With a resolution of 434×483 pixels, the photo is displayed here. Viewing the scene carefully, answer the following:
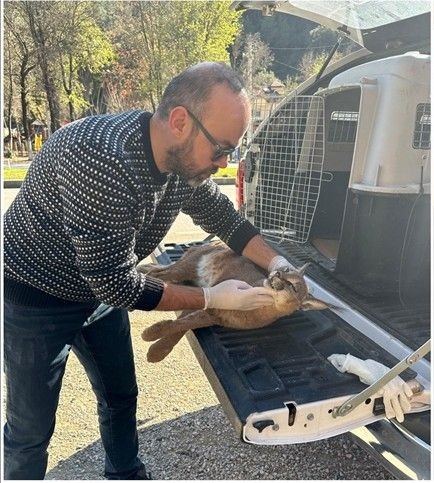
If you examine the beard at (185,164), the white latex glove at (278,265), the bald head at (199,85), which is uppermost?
the bald head at (199,85)

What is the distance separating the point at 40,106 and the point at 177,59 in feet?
31.3

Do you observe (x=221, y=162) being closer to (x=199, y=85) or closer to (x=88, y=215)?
(x=199, y=85)

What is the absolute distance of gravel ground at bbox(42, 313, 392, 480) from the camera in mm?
2623

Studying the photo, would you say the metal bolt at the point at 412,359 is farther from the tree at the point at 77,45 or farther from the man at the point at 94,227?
the tree at the point at 77,45

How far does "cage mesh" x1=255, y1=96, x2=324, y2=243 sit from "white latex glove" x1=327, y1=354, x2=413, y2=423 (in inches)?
56.9

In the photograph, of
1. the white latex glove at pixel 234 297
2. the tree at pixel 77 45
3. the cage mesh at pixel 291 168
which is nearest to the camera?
the white latex glove at pixel 234 297

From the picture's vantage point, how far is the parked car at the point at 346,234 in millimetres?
1882

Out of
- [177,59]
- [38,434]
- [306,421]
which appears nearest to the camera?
[306,421]

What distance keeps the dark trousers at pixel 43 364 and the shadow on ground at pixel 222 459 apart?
1.74 feet

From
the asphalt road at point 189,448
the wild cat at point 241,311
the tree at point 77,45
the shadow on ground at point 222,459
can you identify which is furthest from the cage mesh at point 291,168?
the tree at point 77,45

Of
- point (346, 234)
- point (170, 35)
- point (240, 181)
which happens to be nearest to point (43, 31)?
point (170, 35)

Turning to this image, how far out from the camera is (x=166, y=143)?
1909 millimetres

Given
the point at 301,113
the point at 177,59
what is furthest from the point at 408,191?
the point at 177,59

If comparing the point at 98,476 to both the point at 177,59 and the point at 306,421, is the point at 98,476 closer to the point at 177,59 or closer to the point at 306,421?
the point at 306,421
